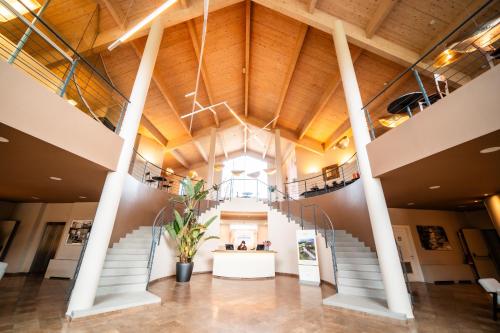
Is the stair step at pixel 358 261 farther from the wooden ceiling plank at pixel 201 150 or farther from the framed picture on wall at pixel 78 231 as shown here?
the wooden ceiling plank at pixel 201 150

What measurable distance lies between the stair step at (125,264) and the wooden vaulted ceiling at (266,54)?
572 centimetres

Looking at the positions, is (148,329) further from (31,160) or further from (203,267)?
(203,267)

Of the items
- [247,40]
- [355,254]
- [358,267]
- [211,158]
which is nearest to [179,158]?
[211,158]

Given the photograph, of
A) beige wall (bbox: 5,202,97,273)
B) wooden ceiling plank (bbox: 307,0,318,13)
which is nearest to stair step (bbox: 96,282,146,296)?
beige wall (bbox: 5,202,97,273)

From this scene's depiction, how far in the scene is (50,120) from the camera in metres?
2.80

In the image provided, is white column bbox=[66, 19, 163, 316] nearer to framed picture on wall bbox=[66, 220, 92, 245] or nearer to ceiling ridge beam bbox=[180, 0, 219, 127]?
ceiling ridge beam bbox=[180, 0, 219, 127]

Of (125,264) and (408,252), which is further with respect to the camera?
(408,252)

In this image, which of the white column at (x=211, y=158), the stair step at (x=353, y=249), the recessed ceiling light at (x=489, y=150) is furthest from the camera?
the white column at (x=211, y=158)

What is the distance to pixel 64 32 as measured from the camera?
526cm

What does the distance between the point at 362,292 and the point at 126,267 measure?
5423mm

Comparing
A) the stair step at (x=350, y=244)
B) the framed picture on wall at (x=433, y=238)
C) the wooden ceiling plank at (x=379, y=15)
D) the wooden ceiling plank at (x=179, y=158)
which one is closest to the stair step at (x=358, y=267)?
the stair step at (x=350, y=244)

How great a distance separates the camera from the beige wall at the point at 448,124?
2.38 m

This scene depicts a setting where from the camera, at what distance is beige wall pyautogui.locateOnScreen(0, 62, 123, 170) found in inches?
94.3

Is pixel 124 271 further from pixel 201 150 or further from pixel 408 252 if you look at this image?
pixel 201 150
